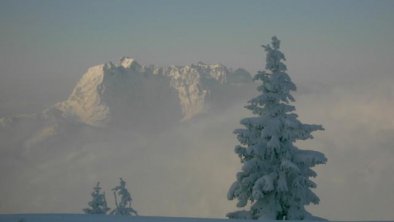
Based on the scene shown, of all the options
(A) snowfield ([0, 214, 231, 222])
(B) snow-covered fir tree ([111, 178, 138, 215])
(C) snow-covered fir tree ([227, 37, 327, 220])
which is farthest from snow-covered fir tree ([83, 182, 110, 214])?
(A) snowfield ([0, 214, 231, 222])

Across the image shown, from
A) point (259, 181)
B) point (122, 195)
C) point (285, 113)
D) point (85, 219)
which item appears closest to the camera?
point (85, 219)

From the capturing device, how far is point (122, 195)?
44.9m

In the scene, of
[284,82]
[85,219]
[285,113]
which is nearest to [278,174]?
[285,113]

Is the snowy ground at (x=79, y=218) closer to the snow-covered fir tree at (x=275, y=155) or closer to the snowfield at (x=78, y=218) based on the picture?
the snowfield at (x=78, y=218)

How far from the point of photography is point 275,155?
1975 cm

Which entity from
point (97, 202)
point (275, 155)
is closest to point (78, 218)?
point (275, 155)

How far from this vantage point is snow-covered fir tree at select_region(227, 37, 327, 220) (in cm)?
1925

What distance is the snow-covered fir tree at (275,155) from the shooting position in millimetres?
19250

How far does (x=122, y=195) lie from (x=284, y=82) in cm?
2944

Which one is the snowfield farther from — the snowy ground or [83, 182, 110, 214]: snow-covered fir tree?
[83, 182, 110, 214]: snow-covered fir tree

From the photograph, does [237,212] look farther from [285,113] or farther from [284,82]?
[284,82]

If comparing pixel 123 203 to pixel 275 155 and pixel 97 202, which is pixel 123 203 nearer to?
pixel 97 202

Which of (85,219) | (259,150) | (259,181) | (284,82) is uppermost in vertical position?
(284,82)

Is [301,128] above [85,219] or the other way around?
above
